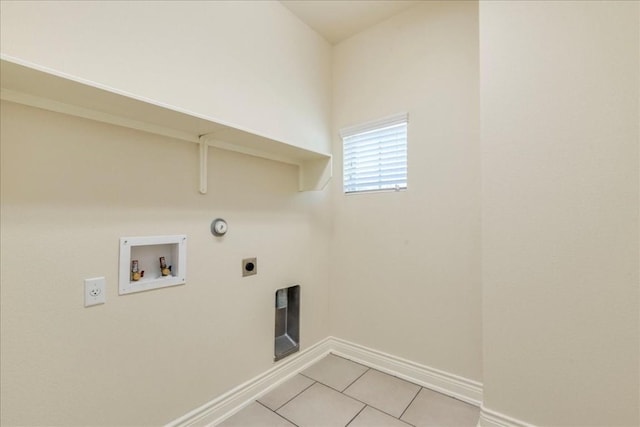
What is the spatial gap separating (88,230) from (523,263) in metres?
2.00

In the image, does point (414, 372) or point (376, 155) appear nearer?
point (414, 372)

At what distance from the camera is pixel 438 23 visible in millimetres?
1952

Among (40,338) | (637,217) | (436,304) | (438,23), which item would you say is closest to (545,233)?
(637,217)

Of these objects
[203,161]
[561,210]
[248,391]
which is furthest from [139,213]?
[561,210]

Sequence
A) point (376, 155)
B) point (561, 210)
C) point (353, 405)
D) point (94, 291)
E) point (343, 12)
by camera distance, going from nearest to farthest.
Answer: point (94, 291), point (561, 210), point (353, 405), point (343, 12), point (376, 155)

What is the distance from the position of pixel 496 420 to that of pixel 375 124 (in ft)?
6.50

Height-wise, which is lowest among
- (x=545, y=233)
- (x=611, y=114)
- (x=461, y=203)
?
(x=545, y=233)

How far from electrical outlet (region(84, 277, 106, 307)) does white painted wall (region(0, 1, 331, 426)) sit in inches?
0.9

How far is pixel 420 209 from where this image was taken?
1999 millimetres

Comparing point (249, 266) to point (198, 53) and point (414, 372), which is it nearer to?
point (198, 53)

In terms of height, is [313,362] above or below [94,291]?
below

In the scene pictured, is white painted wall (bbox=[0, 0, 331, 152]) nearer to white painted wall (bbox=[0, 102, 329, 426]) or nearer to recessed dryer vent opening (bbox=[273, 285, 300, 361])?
white painted wall (bbox=[0, 102, 329, 426])

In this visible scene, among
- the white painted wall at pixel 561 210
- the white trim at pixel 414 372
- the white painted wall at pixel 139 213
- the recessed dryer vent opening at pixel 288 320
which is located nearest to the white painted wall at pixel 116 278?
the white painted wall at pixel 139 213

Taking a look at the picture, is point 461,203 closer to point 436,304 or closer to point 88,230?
point 436,304
